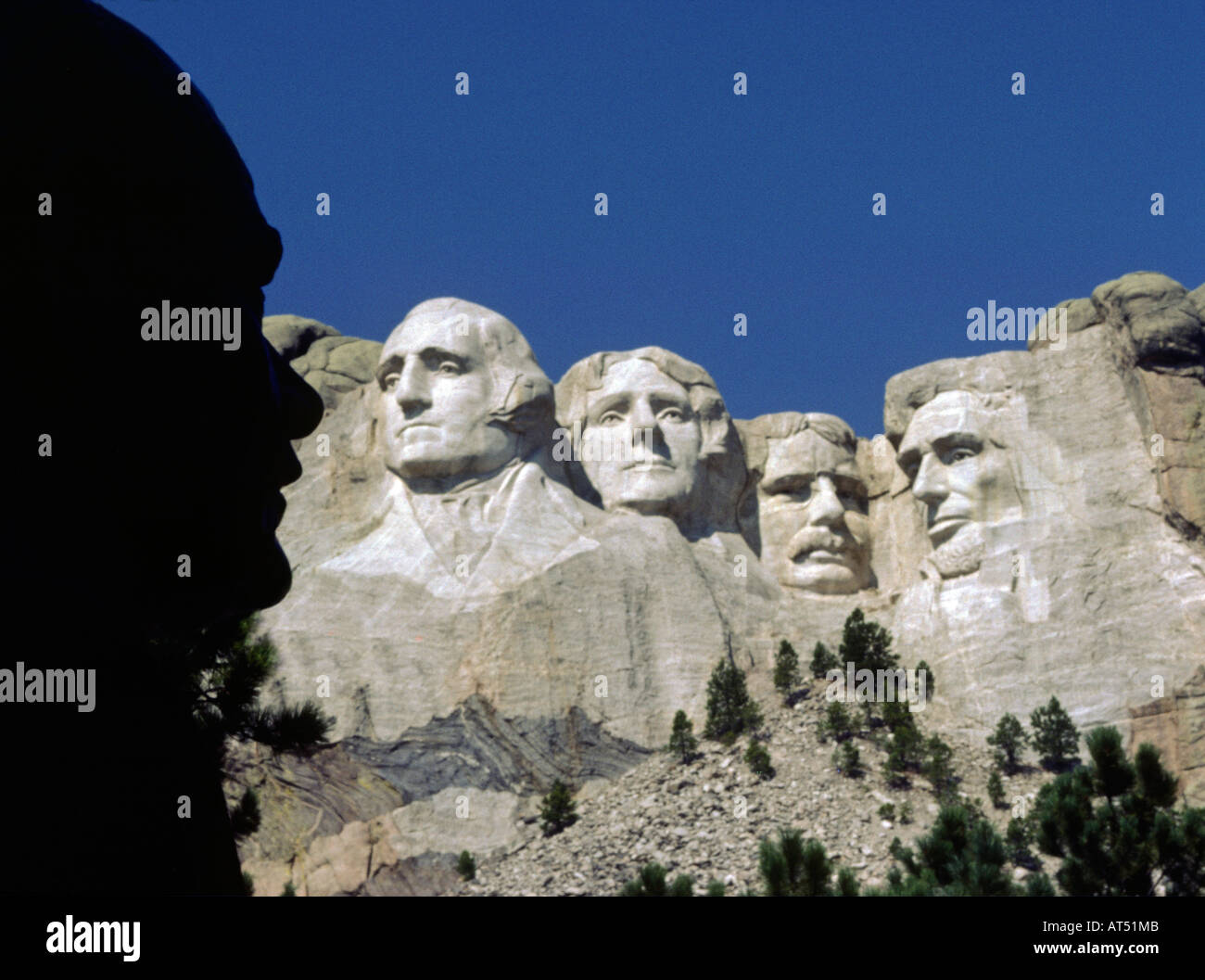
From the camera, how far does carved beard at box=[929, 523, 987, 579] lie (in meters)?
17.9

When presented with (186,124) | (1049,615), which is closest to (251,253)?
(186,124)

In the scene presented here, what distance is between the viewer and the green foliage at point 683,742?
15.5 meters

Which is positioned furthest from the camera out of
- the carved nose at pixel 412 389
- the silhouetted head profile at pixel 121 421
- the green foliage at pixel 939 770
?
the carved nose at pixel 412 389

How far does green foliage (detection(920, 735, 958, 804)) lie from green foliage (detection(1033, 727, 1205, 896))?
6.16m

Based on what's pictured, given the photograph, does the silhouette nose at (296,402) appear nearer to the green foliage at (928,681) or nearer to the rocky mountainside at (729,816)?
the rocky mountainside at (729,816)

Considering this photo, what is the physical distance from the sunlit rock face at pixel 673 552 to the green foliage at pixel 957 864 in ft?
21.6

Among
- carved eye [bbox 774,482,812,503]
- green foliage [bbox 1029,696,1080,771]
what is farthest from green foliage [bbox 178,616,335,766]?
carved eye [bbox 774,482,812,503]

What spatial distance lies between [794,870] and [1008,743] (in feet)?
24.5

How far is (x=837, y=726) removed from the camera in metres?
15.6

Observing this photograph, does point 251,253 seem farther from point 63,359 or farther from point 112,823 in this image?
point 112,823

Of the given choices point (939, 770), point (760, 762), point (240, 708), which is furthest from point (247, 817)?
point (939, 770)

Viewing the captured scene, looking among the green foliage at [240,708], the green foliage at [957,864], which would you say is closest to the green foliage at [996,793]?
the green foliage at [957,864]

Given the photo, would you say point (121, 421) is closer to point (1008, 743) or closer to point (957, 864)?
point (957, 864)
